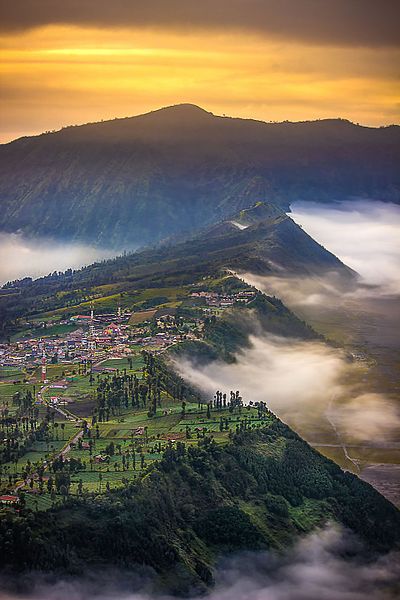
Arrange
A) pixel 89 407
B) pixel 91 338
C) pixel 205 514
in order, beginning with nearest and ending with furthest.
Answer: pixel 205 514, pixel 89 407, pixel 91 338

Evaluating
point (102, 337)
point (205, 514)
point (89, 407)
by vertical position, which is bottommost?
point (205, 514)

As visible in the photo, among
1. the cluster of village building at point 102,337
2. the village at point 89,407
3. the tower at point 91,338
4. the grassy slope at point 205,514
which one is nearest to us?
the grassy slope at point 205,514

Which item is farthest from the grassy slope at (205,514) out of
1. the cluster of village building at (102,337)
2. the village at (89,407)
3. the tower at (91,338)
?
the tower at (91,338)

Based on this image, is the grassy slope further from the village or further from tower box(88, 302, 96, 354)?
tower box(88, 302, 96, 354)

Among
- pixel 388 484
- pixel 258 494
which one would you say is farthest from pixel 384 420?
pixel 258 494

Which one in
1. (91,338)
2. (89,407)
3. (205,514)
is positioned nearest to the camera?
(205,514)

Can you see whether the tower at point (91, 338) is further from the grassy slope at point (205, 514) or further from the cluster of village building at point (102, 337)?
the grassy slope at point (205, 514)

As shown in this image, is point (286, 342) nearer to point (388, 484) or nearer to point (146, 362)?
point (146, 362)

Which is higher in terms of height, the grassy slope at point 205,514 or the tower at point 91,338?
the tower at point 91,338

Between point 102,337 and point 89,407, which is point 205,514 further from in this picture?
point 102,337

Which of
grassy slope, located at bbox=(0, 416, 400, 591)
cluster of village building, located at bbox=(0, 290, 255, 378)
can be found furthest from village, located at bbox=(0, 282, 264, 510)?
grassy slope, located at bbox=(0, 416, 400, 591)

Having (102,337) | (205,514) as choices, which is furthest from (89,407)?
(102,337)
